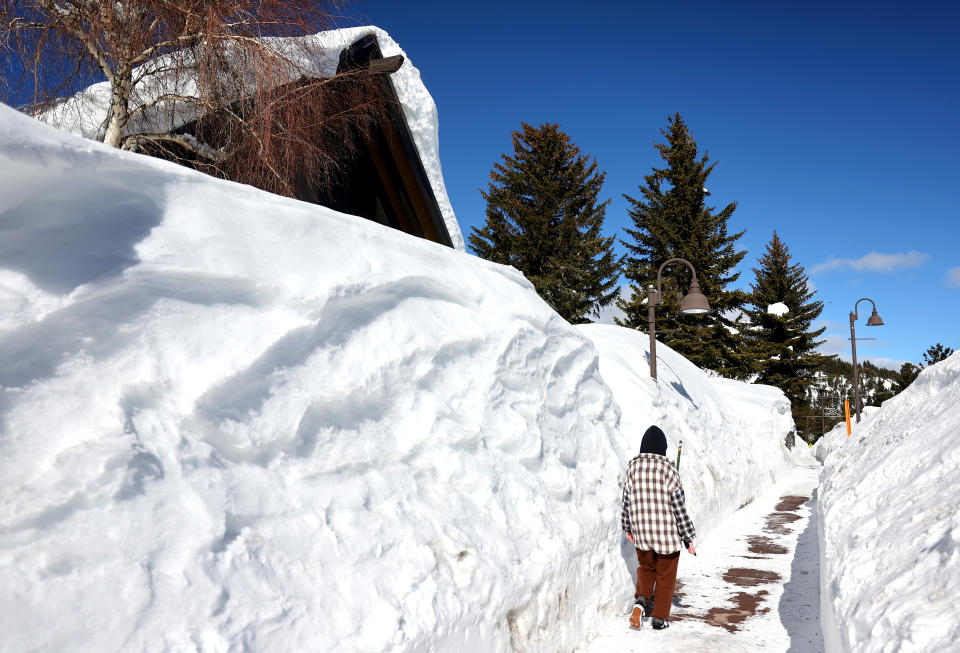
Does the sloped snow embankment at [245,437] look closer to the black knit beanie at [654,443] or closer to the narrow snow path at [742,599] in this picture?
the narrow snow path at [742,599]

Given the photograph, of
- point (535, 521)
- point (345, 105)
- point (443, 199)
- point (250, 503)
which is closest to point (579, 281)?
point (443, 199)

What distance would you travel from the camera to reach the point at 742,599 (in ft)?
17.4

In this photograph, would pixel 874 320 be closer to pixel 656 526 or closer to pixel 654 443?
pixel 654 443

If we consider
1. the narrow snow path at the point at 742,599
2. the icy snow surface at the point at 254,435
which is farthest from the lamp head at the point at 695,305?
the icy snow surface at the point at 254,435

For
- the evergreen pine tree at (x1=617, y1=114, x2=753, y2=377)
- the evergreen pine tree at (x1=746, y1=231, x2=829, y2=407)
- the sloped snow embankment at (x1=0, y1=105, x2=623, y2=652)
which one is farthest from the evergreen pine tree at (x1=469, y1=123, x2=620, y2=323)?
the sloped snow embankment at (x1=0, y1=105, x2=623, y2=652)

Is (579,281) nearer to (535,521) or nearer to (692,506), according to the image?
(692,506)

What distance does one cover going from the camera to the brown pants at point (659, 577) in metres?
4.66

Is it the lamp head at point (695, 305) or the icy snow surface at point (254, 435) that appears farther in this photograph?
the lamp head at point (695, 305)

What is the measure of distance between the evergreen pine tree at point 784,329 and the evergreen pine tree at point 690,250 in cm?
180

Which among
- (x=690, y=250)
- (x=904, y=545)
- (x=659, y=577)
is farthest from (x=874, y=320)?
(x=904, y=545)

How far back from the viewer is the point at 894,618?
6.14 feet

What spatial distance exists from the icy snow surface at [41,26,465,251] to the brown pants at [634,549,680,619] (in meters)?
6.49

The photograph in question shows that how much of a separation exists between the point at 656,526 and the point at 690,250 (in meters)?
26.6

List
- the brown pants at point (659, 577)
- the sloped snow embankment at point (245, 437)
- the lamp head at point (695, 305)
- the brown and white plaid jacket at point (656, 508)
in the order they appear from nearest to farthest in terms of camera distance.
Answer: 1. the sloped snow embankment at point (245, 437)
2. the brown pants at point (659, 577)
3. the brown and white plaid jacket at point (656, 508)
4. the lamp head at point (695, 305)
